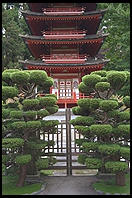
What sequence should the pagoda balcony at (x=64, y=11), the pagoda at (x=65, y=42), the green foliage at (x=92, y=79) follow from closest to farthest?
the green foliage at (x=92, y=79), the pagoda balcony at (x=64, y=11), the pagoda at (x=65, y=42)

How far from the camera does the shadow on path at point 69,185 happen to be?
711 centimetres

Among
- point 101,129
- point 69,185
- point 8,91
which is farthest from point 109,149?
point 8,91

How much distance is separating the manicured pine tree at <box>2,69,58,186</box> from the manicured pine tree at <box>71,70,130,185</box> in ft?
3.80

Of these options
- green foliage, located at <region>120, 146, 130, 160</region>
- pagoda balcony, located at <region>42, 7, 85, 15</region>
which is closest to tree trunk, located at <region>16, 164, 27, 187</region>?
green foliage, located at <region>120, 146, 130, 160</region>

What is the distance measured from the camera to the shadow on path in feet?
23.3

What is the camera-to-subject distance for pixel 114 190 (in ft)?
23.1

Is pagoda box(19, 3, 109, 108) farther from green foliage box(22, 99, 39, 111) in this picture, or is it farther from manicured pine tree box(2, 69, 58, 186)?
green foliage box(22, 99, 39, 111)

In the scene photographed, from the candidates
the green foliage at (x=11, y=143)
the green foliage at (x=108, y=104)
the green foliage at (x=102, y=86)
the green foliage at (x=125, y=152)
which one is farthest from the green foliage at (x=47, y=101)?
the green foliage at (x=125, y=152)

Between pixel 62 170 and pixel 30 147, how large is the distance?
2.66 m

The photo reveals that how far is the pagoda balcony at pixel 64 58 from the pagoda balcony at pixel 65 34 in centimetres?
152

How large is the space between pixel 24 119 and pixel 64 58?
11053 millimetres

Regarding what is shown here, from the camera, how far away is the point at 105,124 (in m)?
7.35

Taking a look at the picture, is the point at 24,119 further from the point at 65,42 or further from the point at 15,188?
the point at 65,42

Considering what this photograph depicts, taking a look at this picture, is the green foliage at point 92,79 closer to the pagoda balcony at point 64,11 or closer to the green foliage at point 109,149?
the green foliage at point 109,149
